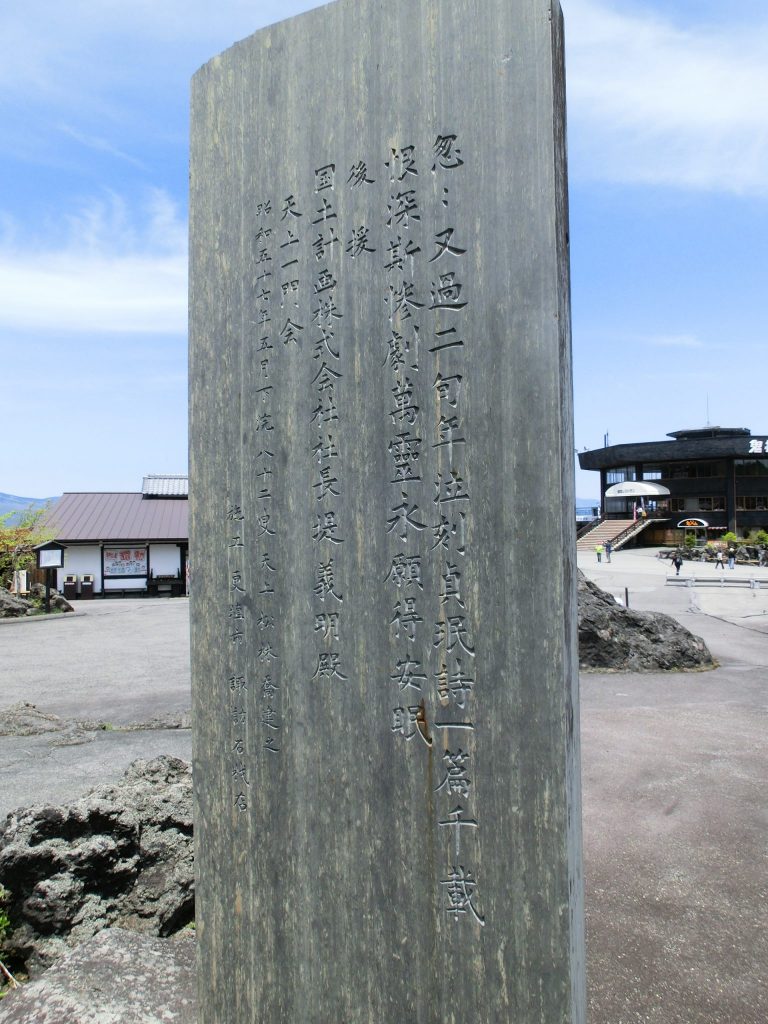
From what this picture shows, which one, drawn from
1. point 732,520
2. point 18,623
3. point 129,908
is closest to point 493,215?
point 129,908

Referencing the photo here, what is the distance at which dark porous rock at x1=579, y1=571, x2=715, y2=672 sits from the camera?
1012 centimetres

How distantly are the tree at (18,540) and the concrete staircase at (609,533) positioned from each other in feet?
108

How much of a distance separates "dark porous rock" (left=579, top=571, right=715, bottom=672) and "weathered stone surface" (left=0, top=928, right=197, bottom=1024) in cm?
764

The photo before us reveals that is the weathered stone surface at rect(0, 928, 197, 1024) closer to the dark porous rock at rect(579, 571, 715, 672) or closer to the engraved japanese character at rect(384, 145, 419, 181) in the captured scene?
the engraved japanese character at rect(384, 145, 419, 181)

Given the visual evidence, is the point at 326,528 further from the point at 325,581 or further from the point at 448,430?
the point at 448,430

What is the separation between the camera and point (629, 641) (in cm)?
1034

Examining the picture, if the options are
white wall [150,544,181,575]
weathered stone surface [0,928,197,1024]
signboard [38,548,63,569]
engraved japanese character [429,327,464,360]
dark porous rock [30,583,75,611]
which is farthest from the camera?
white wall [150,544,181,575]

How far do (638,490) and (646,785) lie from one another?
4447 cm

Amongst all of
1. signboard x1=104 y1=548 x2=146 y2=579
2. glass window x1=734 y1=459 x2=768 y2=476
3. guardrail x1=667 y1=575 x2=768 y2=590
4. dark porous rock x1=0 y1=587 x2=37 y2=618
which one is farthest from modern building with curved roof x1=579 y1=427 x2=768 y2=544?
dark porous rock x1=0 y1=587 x2=37 y2=618

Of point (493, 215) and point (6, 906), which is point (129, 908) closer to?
point (6, 906)

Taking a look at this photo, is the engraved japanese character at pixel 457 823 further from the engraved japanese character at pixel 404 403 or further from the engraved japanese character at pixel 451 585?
the engraved japanese character at pixel 404 403

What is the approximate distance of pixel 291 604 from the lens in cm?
262

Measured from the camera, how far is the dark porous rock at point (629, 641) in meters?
10.1

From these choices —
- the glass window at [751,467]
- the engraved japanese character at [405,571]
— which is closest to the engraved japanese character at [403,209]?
the engraved japanese character at [405,571]
